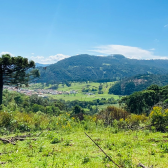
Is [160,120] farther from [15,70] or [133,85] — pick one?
[133,85]

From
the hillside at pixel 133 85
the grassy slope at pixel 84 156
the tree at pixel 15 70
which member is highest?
the tree at pixel 15 70

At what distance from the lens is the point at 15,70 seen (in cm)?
1681

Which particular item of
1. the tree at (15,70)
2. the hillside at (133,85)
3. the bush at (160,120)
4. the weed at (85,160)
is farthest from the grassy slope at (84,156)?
the hillside at (133,85)

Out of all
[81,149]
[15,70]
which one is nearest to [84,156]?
[81,149]

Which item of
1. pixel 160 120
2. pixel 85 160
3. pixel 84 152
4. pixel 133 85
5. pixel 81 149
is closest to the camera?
pixel 85 160

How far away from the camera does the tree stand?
15.6m

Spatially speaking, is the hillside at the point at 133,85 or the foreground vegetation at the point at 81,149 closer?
the foreground vegetation at the point at 81,149

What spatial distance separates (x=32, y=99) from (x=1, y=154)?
4523 cm

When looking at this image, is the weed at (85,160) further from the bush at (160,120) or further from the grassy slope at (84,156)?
the bush at (160,120)

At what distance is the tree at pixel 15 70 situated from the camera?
1559cm

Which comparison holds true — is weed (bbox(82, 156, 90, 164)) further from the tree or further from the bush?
the tree

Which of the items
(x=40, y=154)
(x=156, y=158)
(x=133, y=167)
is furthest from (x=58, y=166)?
(x=156, y=158)

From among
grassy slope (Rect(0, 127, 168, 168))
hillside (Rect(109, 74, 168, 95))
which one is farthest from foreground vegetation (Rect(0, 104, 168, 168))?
hillside (Rect(109, 74, 168, 95))

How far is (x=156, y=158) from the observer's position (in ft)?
14.3
